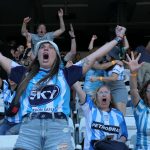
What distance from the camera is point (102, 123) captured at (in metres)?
4.67

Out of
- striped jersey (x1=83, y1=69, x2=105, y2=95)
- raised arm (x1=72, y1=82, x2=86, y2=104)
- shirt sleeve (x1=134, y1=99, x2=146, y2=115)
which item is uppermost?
striped jersey (x1=83, y1=69, x2=105, y2=95)

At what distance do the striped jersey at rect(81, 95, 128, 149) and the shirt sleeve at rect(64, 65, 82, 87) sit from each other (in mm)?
1263

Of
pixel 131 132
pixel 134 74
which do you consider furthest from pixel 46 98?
pixel 131 132

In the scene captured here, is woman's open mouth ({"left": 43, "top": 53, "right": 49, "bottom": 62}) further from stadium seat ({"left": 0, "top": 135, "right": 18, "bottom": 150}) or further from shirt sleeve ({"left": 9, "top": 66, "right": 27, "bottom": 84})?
stadium seat ({"left": 0, "top": 135, "right": 18, "bottom": 150})

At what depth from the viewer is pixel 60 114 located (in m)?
3.25

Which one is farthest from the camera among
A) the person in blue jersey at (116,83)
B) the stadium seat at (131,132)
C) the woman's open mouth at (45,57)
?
the person in blue jersey at (116,83)

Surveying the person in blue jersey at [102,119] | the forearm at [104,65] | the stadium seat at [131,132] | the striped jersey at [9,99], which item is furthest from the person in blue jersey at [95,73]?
the striped jersey at [9,99]

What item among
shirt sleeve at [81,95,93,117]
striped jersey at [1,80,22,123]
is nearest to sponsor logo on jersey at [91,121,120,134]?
shirt sleeve at [81,95,93,117]

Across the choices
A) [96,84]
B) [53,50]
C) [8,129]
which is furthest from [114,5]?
[53,50]

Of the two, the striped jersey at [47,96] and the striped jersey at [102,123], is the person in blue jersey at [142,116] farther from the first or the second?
the striped jersey at [47,96]

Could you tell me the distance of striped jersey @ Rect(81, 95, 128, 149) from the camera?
4.60 metres

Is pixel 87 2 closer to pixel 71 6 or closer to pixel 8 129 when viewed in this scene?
pixel 71 6

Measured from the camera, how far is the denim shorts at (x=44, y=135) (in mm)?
3139

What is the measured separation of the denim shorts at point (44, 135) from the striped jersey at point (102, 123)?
143cm
